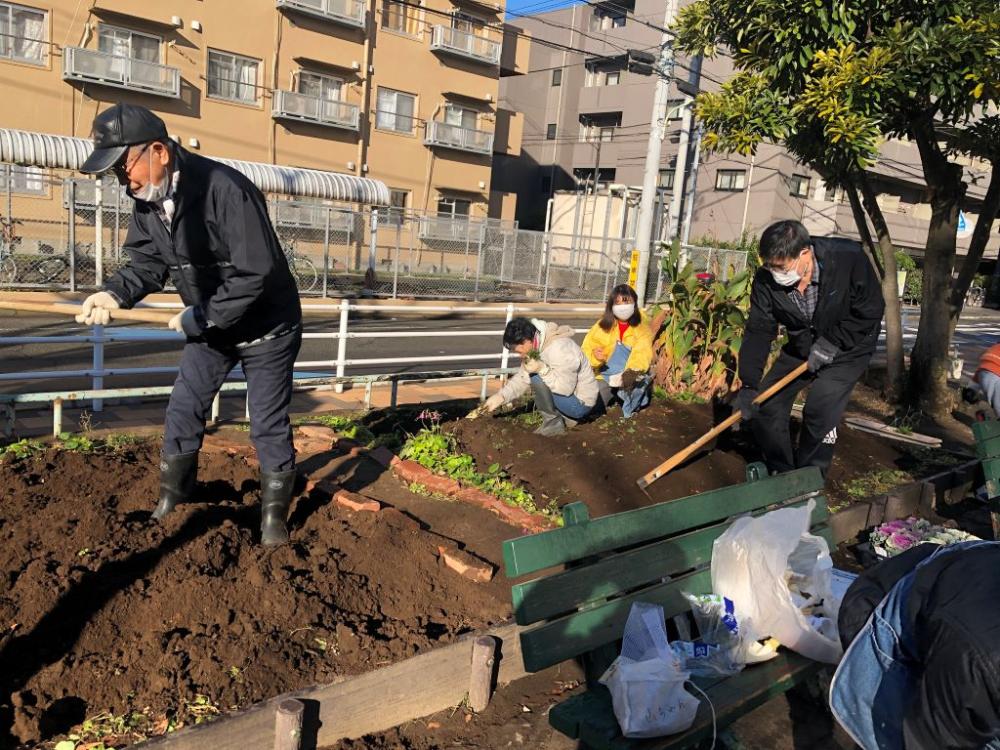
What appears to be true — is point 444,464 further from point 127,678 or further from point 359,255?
point 359,255

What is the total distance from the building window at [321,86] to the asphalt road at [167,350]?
40.2 ft

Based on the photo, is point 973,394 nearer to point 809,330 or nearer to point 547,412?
point 809,330

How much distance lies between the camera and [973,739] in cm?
177

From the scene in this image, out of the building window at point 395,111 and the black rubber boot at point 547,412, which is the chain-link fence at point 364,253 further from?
the black rubber boot at point 547,412

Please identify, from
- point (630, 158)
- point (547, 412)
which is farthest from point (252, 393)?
point (630, 158)

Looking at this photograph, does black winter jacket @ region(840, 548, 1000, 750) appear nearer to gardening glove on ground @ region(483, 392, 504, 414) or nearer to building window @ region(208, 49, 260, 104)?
→ gardening glove on ground @ region(483, 392, 504, 414)

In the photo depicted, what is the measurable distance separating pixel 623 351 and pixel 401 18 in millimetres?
24521

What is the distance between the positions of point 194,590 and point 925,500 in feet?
17.4

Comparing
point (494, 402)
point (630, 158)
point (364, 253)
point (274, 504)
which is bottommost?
point (274, 504)

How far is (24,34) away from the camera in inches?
794

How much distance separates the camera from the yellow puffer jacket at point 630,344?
21.2ft

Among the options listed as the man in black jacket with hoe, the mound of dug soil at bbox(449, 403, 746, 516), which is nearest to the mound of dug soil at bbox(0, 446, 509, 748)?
the mound of dug soil at bbox(449, 403, 746, 516)

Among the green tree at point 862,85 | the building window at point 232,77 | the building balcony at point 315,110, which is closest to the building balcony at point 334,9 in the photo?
the building window at point 232,77

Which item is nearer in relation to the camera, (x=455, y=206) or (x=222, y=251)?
(x=222, y=251)
